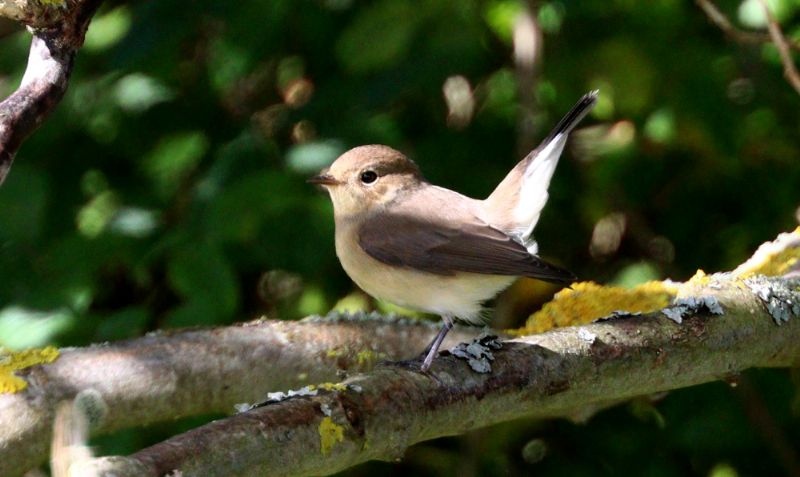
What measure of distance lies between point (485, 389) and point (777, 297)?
0.95 m

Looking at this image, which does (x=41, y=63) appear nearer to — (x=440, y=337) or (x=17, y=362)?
(x=17, y=362)

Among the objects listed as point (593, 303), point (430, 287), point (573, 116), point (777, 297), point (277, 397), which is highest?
point (573, 116)

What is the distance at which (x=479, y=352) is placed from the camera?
8.38 feet

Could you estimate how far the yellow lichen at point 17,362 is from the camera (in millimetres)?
2621

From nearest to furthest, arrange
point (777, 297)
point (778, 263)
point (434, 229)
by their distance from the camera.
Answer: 1. point (777, 297)
2. point (778, 263)
3. point (434, 229)

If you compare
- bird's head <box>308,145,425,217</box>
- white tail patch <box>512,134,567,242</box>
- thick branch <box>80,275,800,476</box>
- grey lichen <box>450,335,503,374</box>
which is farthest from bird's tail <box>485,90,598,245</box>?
grey lichen <box>450,335,503,374</box>

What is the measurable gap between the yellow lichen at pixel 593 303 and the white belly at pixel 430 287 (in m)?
0.19

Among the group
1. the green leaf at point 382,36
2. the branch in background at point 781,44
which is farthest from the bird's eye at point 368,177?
the branch in background at point 781,44

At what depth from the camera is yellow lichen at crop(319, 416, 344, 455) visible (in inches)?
81.4

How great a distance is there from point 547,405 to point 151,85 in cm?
223

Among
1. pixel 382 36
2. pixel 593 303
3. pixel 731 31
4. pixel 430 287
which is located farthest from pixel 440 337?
pixel 731 31

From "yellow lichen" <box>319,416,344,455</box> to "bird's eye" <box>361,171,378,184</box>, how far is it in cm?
160

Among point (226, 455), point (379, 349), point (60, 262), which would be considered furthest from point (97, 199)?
point (226, 455)

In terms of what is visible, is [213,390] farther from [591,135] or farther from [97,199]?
[591,135]
